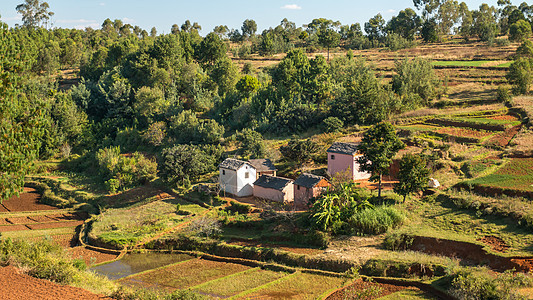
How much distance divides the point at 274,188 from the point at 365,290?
14.9m

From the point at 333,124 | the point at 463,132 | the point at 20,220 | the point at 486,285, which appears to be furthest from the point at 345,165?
the point at 20,220

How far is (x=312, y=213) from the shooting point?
98.8ft

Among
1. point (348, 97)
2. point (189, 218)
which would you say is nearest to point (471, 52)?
point (348, 97)

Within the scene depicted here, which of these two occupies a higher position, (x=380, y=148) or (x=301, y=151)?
(x=380, y=148)

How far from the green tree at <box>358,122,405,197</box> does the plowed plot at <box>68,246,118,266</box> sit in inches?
677

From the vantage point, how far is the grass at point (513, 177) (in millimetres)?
29962

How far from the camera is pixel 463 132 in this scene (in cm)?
4300

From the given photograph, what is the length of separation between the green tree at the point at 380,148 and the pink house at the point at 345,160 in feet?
13.2

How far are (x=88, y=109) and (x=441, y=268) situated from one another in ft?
181

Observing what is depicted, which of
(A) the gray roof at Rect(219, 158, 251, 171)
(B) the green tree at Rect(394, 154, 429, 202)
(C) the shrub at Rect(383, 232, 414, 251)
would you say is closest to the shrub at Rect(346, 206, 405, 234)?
(C) the shrub at Rect(383, 232, 414, 251)

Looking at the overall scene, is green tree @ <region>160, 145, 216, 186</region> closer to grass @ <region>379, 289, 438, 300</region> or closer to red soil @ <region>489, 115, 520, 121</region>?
grass @ <region>379, 289, 438, 300</region>

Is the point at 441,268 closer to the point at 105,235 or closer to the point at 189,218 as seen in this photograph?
the point at 189,218

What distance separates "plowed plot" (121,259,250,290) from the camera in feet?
83.6

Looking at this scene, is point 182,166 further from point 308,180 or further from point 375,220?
point 375,220
